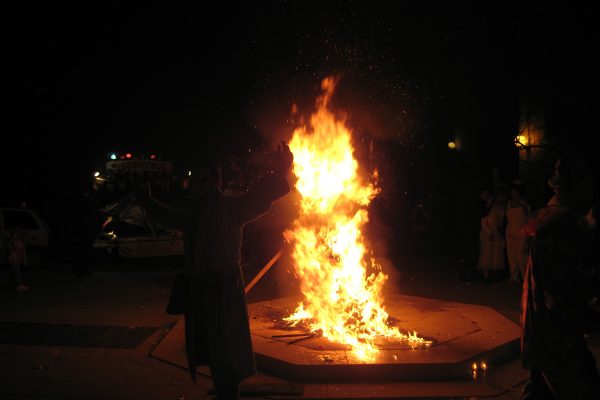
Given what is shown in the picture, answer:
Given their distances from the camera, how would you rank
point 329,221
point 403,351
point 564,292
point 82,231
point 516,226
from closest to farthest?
point 564,292 → point 403,351 → point 329,221 → point 516,226 → point 82,231

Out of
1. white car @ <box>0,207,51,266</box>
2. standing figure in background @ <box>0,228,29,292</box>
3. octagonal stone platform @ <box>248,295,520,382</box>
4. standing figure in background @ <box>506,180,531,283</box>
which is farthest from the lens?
white car @ <box>0,207,51,266</box>

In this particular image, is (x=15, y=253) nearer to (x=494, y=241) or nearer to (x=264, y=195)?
(x=264, y=195)

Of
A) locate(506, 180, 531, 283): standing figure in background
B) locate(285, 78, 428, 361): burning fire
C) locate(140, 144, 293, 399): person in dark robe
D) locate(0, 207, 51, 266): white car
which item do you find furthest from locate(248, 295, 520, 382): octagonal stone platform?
locate(0, 207, 51, 266): white car

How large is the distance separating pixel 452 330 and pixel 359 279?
1.33m

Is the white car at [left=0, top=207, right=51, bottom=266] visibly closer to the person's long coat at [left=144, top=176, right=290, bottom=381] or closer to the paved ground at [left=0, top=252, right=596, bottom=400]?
the paved ground at [left=0, top=252, right=596, bottom=400]

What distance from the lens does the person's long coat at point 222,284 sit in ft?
13.5

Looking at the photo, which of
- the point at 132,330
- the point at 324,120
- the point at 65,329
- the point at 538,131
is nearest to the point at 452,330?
the point at 324,120

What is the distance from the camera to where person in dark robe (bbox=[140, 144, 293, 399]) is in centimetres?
411

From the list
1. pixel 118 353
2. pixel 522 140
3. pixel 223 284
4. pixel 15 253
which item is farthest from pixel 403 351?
pixel 522 140

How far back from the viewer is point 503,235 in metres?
11.3

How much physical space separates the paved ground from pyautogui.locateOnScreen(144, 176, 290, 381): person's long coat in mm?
1070

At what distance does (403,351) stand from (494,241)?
6283mm

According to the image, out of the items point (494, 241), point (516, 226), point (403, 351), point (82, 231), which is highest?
point (516, 226)

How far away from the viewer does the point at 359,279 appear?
24.2ft
